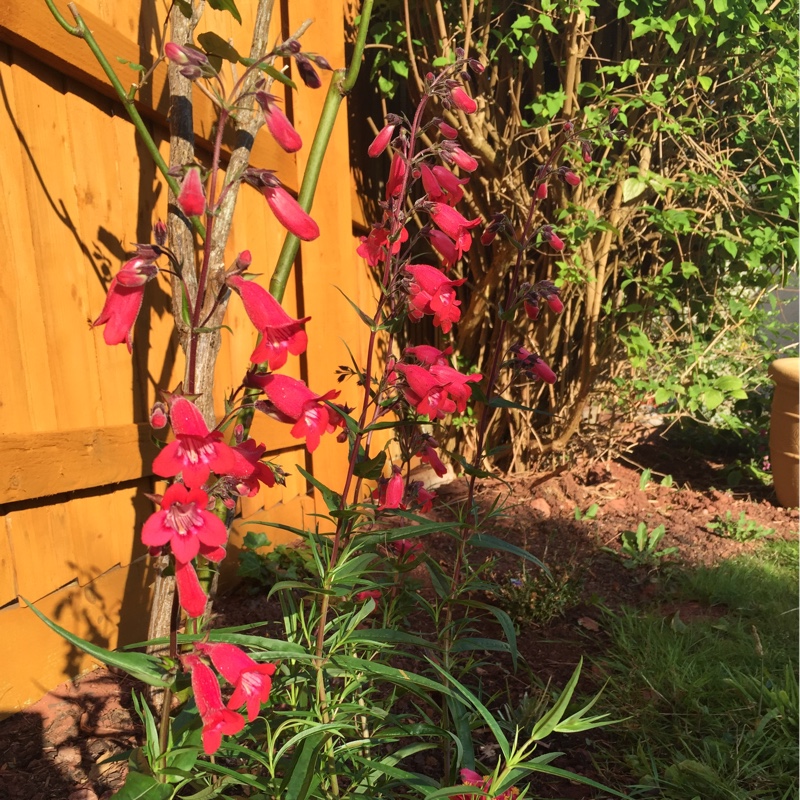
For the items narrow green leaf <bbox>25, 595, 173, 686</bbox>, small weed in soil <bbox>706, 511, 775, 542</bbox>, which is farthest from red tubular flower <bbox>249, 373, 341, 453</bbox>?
small weed in soil <bbox>706, 511, 775, 542</bbox>

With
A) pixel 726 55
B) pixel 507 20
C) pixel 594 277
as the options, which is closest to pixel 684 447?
pixel 594 277

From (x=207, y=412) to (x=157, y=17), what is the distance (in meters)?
1.34

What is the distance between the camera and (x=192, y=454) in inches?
37.6

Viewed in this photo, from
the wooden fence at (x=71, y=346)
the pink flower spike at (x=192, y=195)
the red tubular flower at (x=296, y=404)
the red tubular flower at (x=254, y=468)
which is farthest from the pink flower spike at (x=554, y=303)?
the wooden fence at (x=71, y=346)

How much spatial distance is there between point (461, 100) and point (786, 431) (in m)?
3.40

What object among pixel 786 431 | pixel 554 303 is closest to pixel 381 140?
pixel 554 303

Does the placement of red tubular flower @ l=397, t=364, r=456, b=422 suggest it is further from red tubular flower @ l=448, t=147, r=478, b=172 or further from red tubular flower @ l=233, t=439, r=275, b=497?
red tubular flower @ l=448, t=147, r=478, b=172

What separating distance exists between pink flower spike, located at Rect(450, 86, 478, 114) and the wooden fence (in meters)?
1.11

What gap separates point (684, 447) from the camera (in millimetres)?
5000

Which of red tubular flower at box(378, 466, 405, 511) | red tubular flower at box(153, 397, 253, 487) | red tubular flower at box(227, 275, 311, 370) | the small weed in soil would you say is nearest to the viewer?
red tubular flower at box(153, 397, 253, 487)

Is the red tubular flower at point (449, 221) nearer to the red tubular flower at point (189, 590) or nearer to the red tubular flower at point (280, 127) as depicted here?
Result: the red tubular flower at point (280, 127)

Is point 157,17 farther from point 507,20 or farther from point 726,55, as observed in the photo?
point 726,55

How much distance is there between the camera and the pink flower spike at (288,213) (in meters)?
1.10

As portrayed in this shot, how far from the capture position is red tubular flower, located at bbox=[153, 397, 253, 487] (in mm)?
938
